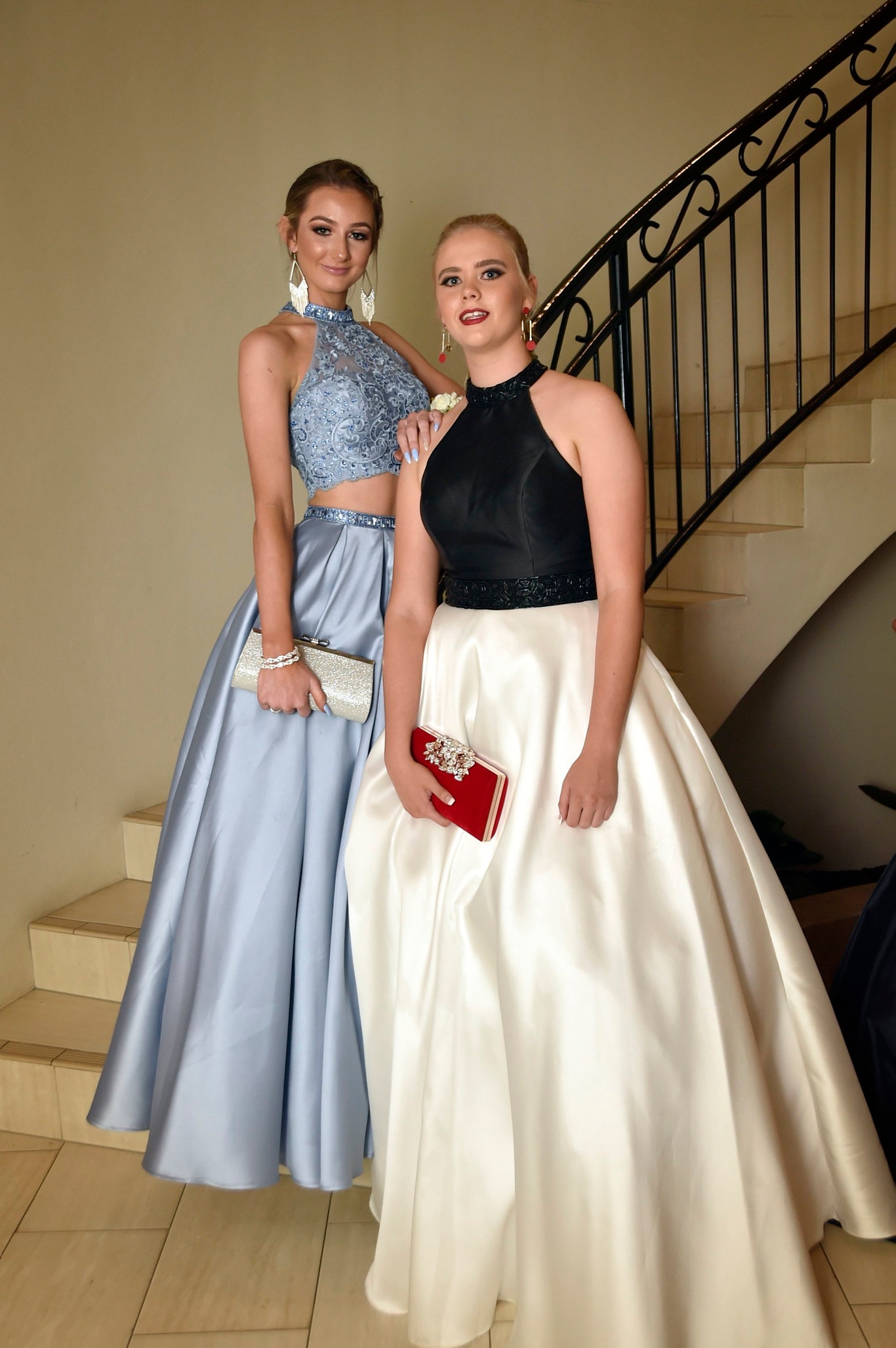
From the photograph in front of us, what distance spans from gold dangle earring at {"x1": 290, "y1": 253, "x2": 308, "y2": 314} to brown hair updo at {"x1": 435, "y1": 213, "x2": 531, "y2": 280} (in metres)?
0.45

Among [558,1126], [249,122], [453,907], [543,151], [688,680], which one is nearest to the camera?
[558,1126]

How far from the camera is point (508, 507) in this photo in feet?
5.85

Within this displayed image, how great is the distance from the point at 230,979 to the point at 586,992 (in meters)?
0.74

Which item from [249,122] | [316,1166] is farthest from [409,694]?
[249,122]

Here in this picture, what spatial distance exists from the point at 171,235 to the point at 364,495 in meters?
1.72

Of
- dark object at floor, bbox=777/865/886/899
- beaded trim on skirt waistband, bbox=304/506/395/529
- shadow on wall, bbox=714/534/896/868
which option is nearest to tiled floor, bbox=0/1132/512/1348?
beaded trim on skirt waistband, bbox=304/506/395/529

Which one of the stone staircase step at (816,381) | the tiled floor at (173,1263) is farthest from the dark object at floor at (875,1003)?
the stone staircase step at (816,381)

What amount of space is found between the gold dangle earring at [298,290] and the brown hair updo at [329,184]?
81 millimetres

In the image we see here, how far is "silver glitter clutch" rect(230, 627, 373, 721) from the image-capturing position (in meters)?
1.99

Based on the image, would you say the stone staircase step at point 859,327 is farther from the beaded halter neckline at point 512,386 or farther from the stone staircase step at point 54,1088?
the stone staircase step at point 54,1088

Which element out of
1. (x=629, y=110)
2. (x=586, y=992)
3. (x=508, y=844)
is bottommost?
(x=586, y=992)

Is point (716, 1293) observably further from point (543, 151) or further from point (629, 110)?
point (629, 110)

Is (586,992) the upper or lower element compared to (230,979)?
upper

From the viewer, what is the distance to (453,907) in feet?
5.61
